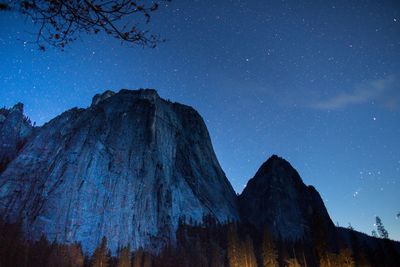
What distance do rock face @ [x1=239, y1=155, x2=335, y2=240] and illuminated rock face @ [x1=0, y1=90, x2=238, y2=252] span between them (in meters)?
14.3

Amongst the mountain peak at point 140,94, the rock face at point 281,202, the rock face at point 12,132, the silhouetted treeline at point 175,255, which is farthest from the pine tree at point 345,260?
the rock face at point 12,132

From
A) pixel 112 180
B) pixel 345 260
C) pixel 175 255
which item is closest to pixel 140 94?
pixel 112 180

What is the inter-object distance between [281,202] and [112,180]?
71.1 metres

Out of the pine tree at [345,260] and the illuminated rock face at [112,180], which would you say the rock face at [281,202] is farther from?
the pine tree at [345,260]

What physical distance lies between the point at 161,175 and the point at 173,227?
15.8 m

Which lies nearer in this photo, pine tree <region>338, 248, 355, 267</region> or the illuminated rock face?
pine tree <region>338, 248, 355, 267</region>

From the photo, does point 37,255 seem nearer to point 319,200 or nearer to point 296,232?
point 296,232

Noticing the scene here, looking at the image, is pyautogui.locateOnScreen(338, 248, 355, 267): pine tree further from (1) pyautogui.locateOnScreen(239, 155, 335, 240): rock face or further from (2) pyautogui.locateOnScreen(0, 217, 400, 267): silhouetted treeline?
(1) pyautogui.locateOnScreen(239, 155, 335, 240): rock face

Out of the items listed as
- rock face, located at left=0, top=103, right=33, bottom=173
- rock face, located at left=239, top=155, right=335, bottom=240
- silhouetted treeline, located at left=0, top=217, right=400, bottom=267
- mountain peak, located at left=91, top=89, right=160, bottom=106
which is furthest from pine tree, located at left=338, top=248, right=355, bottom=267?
rock face, located at left=0, top=103, right=33, bottom=173

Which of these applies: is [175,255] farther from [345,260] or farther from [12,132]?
[12,132]

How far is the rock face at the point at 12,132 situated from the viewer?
113 m

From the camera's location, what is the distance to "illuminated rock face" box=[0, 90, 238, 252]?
234ft

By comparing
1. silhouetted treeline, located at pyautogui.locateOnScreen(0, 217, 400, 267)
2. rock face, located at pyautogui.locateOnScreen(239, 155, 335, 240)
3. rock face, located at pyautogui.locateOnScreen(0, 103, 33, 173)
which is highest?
rock face, located at pyautogui.locateOnScreen(0, 103, 33, 173)

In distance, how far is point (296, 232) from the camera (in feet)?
360
